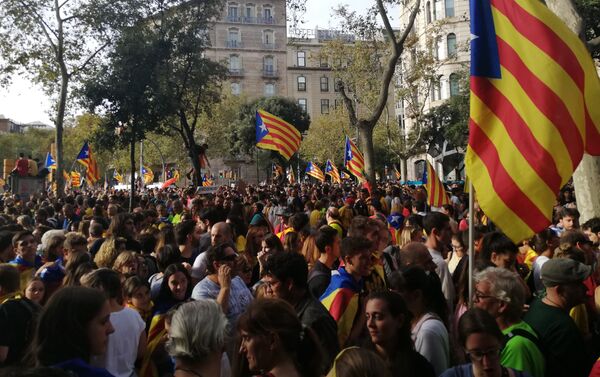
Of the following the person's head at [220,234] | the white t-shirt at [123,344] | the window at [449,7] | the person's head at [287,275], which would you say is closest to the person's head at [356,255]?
the person's head at [287,275]

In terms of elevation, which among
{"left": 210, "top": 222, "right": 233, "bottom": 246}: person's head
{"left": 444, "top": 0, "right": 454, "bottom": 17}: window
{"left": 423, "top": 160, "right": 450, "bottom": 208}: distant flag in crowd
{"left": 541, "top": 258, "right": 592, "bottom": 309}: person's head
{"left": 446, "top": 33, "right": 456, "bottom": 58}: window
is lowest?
{"left": 541, "top": 258, "right": 592, "bottom": 309}: person's head

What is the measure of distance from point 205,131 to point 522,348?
50684mm

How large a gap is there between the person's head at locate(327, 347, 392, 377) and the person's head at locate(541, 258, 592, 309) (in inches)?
79.9

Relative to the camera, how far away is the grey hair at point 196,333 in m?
2.91

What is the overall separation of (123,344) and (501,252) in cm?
354

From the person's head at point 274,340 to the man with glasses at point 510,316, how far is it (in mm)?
1205

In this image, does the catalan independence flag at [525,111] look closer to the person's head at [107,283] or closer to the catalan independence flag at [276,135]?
the person's head at [107,283]

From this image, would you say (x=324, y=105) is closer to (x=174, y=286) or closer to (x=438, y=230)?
(x=438, y=230)

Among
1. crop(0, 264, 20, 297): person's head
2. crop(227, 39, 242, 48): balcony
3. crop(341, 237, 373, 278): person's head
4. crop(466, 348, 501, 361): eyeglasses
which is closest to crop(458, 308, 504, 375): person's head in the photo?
crop(466, 348, 501, 361): eyeglasses

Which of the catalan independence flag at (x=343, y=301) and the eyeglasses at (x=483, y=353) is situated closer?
the eyeglasses at (x=483, y=353)

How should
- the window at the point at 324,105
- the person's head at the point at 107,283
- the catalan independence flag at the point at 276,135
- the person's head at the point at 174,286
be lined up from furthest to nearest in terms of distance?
the window at the point at 324,105, the catalan independence flag at the point at 276,135, the person's head at the point at 174,286, the person's head at the point at 107,283

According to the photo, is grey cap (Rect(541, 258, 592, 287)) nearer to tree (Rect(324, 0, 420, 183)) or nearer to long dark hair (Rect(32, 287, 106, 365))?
long dark hair (Rect(32, 287, 106, 365))

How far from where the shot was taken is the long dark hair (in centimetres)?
280


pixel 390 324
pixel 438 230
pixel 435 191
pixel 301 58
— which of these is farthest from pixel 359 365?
pixel 301 58
